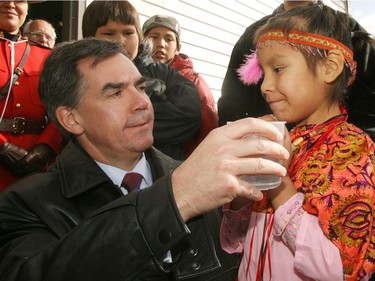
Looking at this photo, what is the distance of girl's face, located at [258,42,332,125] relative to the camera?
1493 millimetres

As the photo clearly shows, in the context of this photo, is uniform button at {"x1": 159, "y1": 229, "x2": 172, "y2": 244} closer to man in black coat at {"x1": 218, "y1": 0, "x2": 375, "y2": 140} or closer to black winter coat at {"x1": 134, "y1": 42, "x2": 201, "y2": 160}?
man in black coat at {"x1": 218, "y1": 0, "x2": 375, "y2": 140}

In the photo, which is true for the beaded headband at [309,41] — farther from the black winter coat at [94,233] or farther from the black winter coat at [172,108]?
the black winter coat at [172,108]

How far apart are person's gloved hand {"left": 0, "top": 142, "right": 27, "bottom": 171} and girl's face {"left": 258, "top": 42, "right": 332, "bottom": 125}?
5.96 ft

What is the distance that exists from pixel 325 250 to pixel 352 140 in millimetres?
400


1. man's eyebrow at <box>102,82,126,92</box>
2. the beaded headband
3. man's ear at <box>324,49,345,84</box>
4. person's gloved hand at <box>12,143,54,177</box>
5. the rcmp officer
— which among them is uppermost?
the beaded headband

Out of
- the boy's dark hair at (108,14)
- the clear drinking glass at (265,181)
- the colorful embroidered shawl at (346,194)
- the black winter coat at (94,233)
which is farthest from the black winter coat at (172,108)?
the clear drinking glass at (265,181)

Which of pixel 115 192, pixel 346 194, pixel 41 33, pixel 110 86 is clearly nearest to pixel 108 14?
pixel 110 86

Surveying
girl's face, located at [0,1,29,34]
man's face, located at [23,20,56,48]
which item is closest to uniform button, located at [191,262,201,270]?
girl's face, located at [0,1,29,34]

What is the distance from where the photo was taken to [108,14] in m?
2.96

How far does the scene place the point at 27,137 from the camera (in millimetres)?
2822

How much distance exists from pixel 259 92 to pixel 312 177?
1090 millimetres

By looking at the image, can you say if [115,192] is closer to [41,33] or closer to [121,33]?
[121,33]

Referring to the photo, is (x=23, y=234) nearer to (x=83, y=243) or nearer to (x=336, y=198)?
(x=83, y=243)

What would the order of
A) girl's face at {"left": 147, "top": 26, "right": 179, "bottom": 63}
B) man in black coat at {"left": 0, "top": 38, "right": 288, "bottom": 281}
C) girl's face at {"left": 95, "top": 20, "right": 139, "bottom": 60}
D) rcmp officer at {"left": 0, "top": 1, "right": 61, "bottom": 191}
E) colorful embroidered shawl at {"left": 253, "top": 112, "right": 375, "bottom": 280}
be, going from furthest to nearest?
1. girl's face at {"left": 147, "top": 26, "right": 179, "bottom": 63}
2. girl's face at {"left": 95, "top": 20, "right": 139, "bottom": 60}
3. rcmp officer at {"left": 0, "top": 1, "right": 61, "bottom": 191}
4. colorful embroidered shawl at {"left": 253, "top": 112, "right": 375, "bottom": 280}
5. man in black coat at {"left": 0, "top": 38, "right": 288, "bottom": 281}
